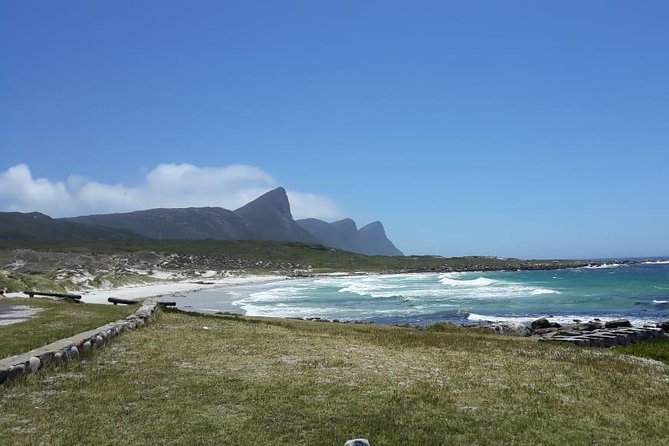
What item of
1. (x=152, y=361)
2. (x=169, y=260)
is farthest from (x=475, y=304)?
(x=169, y=260)

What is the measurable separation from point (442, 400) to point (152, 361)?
9.31m

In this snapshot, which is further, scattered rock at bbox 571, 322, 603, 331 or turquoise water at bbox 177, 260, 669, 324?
turquoise water at bbox 177, 260, 669, 324

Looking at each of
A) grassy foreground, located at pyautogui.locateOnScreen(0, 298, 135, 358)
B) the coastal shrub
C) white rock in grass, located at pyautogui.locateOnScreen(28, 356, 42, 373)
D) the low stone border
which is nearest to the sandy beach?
grassy foreground, located at pyautogui.locateOnScreen(0, 298, 135, 358)

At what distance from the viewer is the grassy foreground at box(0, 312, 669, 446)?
11.0 meters

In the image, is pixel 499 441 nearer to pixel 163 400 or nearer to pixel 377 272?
pixel 163 400

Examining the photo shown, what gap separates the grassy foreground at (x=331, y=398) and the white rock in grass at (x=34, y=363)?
46 centimetres

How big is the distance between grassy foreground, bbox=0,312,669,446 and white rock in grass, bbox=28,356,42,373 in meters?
0.46

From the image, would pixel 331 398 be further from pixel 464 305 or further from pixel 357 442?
pixel 464 305

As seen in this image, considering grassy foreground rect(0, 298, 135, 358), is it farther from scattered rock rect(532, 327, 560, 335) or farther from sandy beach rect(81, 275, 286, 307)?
sandy beach rect(81, 275, 286, 307)

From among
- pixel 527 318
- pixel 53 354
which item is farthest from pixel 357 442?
pixel 527 318

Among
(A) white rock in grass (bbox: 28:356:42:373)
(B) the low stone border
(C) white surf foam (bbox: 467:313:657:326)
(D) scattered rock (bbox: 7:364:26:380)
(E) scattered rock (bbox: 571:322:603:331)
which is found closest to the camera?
(D) scattered rock (bbox: 7:364:26:380)

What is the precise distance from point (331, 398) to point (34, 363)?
8407 mm

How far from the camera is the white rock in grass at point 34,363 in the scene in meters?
15.7

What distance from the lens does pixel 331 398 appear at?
13.5 m
